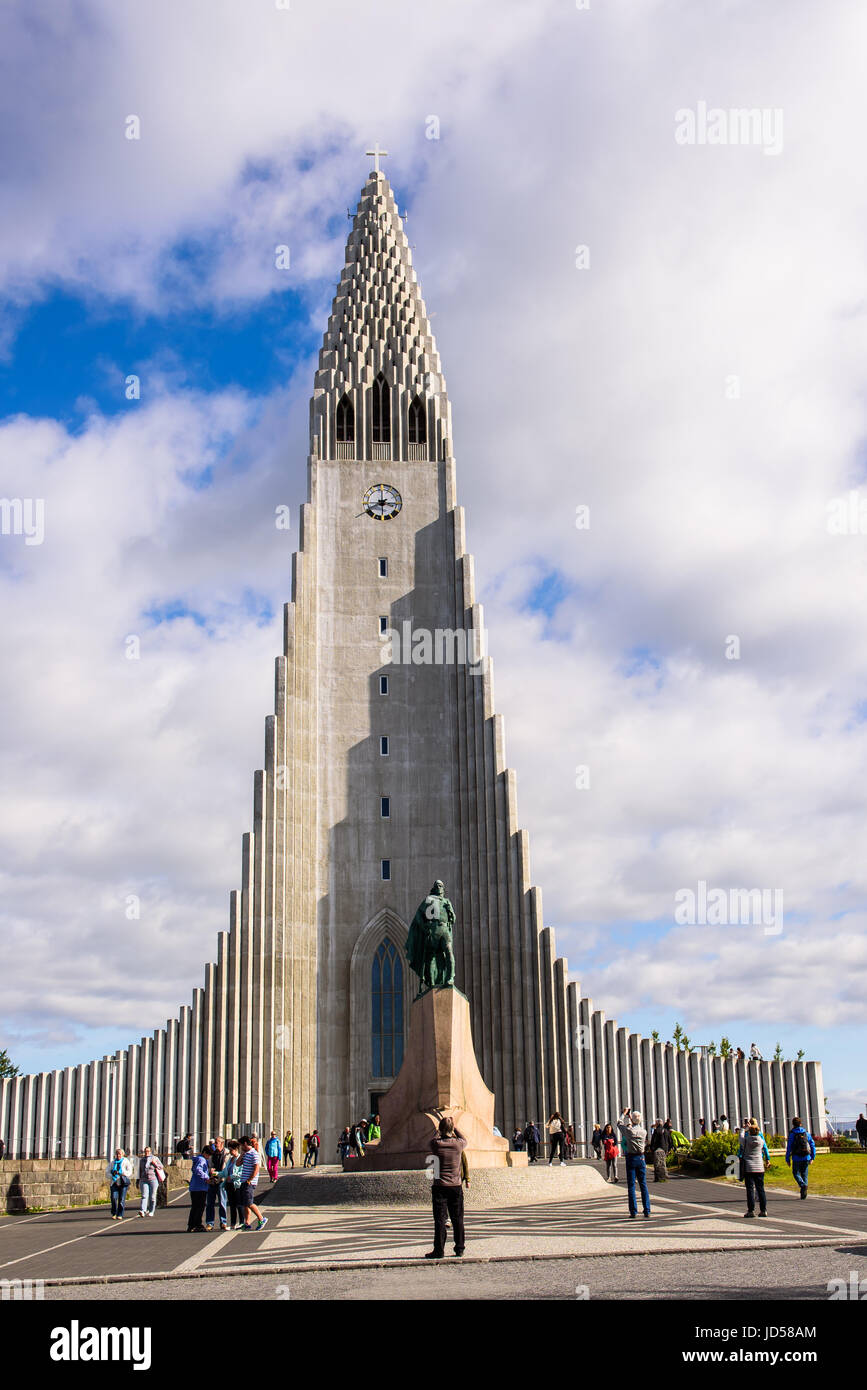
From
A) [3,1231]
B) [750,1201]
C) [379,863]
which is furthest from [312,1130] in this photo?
[750,1201]

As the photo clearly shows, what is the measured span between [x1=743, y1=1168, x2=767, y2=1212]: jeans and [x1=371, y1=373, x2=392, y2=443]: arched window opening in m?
41.2

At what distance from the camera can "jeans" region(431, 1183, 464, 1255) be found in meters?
12.6

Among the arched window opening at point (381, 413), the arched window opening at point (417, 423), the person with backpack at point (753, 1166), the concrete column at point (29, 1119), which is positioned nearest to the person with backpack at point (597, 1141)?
the concrete column at point (29, 1119)

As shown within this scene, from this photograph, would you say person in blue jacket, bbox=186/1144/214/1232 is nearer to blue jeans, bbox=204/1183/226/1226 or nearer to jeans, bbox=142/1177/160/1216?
blue jeans, bbox=204/1183/226/1226

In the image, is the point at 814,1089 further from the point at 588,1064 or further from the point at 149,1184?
the point at 149,1184

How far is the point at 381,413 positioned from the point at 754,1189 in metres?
42.7

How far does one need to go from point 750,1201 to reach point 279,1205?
1006 centimetres

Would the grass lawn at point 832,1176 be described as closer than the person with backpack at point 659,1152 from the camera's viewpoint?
Yes

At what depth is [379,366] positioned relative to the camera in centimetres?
5588

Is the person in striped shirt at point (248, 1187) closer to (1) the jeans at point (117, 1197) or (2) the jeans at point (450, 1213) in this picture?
(1) the jeans at point (117, 1197)

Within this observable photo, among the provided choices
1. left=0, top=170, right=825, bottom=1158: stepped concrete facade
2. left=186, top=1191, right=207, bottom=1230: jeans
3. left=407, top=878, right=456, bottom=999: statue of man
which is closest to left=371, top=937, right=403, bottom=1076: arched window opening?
left=0, top=170, right=825, bottom=1158: stepped concrete facade

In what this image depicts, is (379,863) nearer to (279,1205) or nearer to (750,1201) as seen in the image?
(279,1205)

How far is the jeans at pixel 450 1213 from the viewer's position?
12616mm

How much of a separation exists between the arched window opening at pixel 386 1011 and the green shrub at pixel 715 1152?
20055 mm
